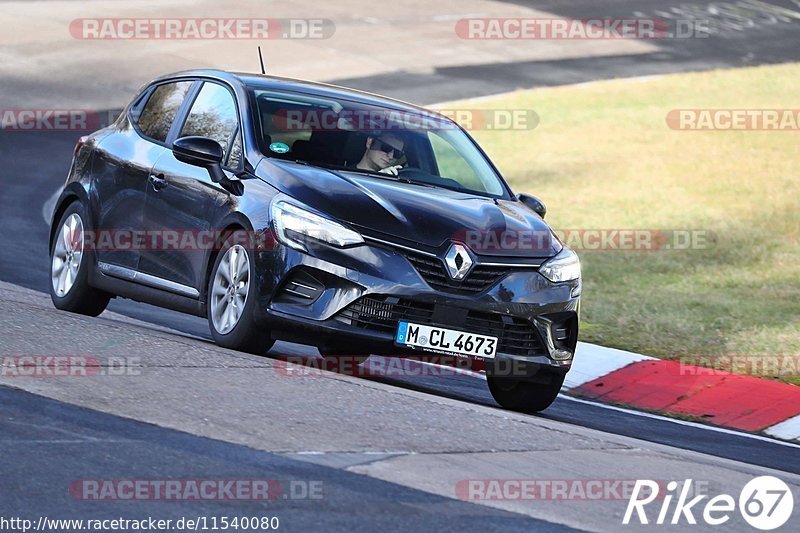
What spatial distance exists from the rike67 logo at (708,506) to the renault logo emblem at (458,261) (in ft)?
6.27

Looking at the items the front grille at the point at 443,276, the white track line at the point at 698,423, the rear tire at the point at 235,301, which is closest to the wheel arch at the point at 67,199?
the rear tire at the point at 235,301

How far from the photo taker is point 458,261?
8.20 m

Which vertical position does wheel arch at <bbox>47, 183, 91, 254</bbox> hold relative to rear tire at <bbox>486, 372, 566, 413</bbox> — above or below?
above

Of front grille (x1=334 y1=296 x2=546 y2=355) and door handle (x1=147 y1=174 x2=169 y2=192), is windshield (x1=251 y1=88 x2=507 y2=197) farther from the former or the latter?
front grille (x1=334 y1=296 x2=546 y2=355)

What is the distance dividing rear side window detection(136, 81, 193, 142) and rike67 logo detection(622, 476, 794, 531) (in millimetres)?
4515

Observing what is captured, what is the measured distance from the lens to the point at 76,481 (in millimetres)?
5660

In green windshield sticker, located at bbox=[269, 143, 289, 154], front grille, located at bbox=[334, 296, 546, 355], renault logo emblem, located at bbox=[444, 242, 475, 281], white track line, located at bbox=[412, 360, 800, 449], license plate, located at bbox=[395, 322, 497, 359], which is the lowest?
white track line, located at bbox=[412, 360, 800, 449]

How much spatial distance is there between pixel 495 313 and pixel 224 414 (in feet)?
6.47

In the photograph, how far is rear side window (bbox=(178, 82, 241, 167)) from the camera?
911 centimetres

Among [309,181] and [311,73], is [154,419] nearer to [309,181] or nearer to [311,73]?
[309,181]

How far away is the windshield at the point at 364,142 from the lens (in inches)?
356

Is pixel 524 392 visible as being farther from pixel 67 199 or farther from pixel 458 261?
pixel 67 199

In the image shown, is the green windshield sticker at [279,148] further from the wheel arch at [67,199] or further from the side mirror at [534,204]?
the wheel arch at [67,199]

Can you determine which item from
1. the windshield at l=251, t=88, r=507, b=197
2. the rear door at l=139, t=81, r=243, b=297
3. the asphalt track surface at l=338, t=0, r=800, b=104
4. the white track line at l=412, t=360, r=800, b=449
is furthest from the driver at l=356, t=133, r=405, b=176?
the asphalt track surface at l=338, t=0, r=800, b=104
